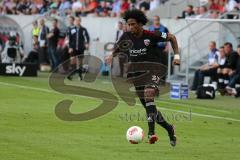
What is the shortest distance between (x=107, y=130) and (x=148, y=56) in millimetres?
2312

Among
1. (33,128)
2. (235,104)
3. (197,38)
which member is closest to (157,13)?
(197,38)

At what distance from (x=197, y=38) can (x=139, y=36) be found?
617 inches

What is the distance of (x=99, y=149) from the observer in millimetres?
12875

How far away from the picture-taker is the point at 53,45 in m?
32.9

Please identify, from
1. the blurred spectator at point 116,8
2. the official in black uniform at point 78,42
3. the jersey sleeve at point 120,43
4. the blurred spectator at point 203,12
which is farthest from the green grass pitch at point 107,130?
the blurred spectator at point 116,8

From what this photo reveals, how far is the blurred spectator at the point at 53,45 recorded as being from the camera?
3266 cm

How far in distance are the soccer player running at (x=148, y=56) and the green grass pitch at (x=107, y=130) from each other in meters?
0.38

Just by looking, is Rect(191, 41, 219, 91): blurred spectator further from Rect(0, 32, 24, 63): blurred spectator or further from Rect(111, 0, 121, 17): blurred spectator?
Rect(111, 0, 121, 17): blurred spectator

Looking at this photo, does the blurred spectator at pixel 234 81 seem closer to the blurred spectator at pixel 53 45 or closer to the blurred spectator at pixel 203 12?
the blurred spectator at pixel 203 12

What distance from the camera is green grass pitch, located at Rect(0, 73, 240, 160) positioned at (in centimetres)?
1247

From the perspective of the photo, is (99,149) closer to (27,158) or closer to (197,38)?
(27,158)

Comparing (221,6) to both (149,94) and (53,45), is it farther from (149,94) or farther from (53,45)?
(149,94)

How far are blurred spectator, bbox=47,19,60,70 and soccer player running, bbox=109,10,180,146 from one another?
62.3 ft

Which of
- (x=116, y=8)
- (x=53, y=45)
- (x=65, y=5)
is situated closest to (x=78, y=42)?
(x=53, y=45)
